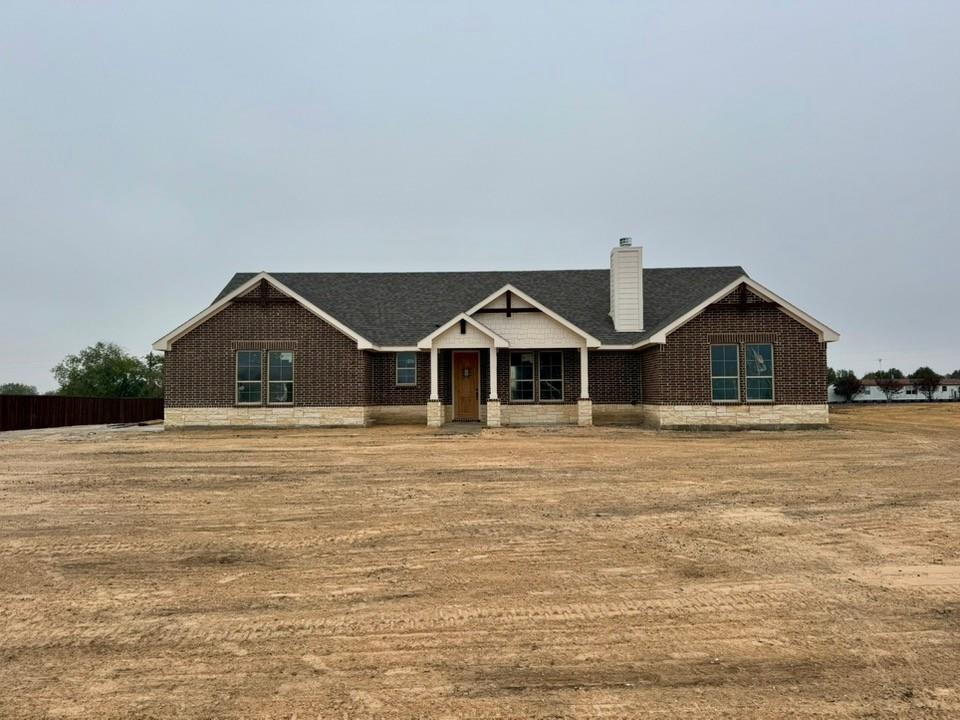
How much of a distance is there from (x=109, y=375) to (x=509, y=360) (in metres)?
37.8

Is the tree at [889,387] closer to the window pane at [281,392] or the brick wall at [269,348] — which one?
the brick wall at [269,348]

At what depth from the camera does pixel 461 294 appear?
2691cm

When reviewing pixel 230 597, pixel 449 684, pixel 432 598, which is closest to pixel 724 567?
pixel 432 598

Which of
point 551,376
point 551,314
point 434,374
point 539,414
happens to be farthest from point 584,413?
point 434,374

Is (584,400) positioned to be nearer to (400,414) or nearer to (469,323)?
(469,323)

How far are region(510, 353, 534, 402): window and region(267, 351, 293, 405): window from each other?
Answer: 7.87 metres

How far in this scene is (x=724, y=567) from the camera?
585 centimetres

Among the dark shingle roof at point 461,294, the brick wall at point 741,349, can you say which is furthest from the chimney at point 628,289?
the brick wall at point 741,349

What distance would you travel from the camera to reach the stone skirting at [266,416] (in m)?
21.8

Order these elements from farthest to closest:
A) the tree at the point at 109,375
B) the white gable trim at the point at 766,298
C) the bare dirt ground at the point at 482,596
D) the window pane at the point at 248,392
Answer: the tree at the point at 109,375 < the window pane at the point at 248,392 < the white gable trim at the point at 766,298 < the bare dirt ground at the point at 482,596

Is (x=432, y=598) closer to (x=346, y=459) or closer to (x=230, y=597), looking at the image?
(x=230, y=597)

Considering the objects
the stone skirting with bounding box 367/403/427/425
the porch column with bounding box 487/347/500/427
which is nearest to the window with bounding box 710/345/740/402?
the porch column with bounding box 487/347/500/427

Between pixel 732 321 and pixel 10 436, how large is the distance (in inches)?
919

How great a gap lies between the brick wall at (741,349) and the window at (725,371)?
0.19 m
